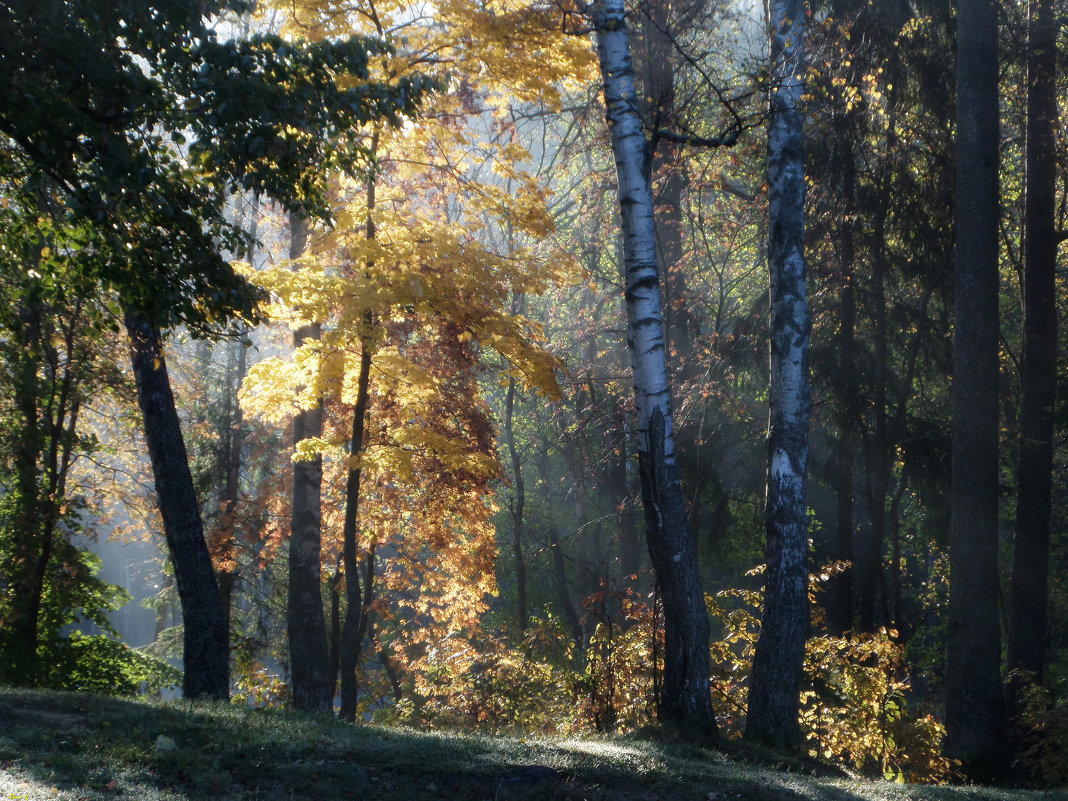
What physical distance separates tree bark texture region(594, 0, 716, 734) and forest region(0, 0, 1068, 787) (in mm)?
34

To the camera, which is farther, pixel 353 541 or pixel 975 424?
pixel 975 424

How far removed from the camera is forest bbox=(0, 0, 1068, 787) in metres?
6.33

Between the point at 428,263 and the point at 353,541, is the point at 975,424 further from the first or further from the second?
Result: the point at 353,541

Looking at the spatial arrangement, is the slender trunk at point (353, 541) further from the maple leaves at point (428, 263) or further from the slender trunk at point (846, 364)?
the slender trunk at point (846, 364)

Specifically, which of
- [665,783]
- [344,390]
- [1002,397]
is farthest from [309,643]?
[1002,397]

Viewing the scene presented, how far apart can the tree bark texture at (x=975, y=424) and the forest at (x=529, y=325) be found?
0.05 meters

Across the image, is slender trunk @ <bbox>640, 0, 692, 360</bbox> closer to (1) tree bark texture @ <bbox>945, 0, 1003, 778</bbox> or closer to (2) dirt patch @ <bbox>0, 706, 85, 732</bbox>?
(1) tree bark texture @ <bbox>945, 0, 1003, 778</bbox>

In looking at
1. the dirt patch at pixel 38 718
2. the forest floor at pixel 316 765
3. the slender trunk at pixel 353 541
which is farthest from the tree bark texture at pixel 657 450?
the dirt patch at pixel 38 718

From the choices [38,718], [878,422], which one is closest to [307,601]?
[38,718]

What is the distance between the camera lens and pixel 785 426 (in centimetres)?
854

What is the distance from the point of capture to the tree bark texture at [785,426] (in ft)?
27.5

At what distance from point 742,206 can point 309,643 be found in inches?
433

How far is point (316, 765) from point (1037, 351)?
13.3m

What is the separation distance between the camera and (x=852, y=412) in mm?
15219
